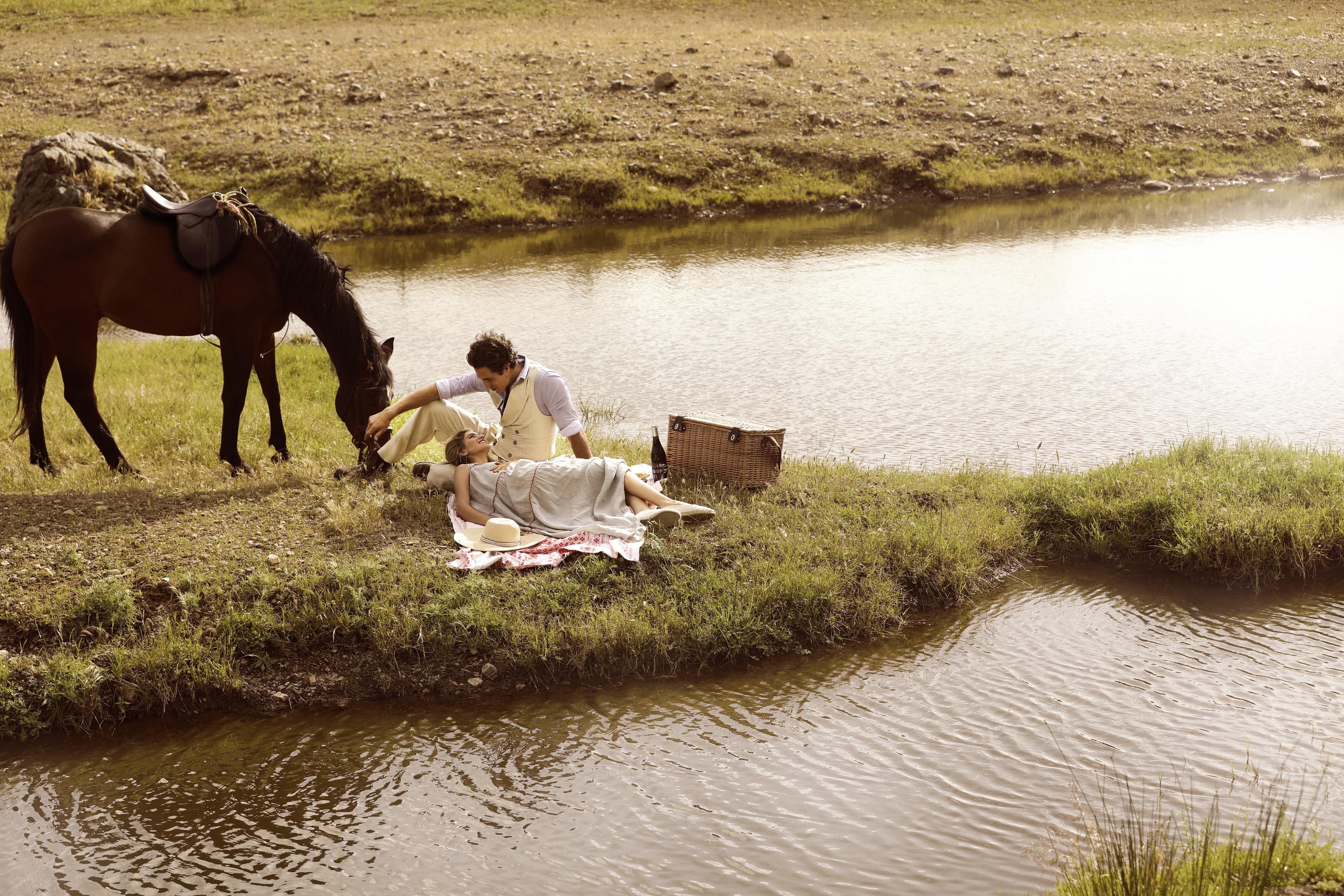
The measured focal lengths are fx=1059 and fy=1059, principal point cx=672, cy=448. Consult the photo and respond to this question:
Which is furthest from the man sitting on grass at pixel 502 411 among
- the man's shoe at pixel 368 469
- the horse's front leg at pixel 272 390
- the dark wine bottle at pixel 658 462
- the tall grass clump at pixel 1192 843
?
the tall grass clump at pixel 1192 843

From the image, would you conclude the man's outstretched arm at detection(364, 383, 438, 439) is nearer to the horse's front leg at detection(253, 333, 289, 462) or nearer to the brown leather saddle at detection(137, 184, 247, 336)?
the horse's front leg at detection(253, 333, 289, 462)

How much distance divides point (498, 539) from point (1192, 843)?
4.73 meters

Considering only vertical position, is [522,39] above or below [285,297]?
above

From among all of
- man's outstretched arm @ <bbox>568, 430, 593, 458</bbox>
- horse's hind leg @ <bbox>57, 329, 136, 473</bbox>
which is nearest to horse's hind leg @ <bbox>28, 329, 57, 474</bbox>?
horse's hind leg @ <bbox>57, 329, 136, 473</bbox>

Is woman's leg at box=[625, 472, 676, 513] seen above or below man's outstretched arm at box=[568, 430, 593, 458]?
below

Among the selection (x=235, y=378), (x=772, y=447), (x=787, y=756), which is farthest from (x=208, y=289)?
(x=787, y=756)

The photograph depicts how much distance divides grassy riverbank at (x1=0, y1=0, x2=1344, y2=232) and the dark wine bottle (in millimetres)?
19440

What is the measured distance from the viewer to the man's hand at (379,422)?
8.13 metres

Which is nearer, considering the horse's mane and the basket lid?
the basket lid

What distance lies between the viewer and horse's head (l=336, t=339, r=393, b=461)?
29.9 feet

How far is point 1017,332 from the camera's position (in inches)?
616

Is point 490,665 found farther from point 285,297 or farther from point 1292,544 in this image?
point 1292,544

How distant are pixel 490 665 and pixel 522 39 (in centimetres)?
3605

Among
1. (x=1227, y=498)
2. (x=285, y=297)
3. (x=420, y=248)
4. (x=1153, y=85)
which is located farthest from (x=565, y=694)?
(x=1153, y=85)
